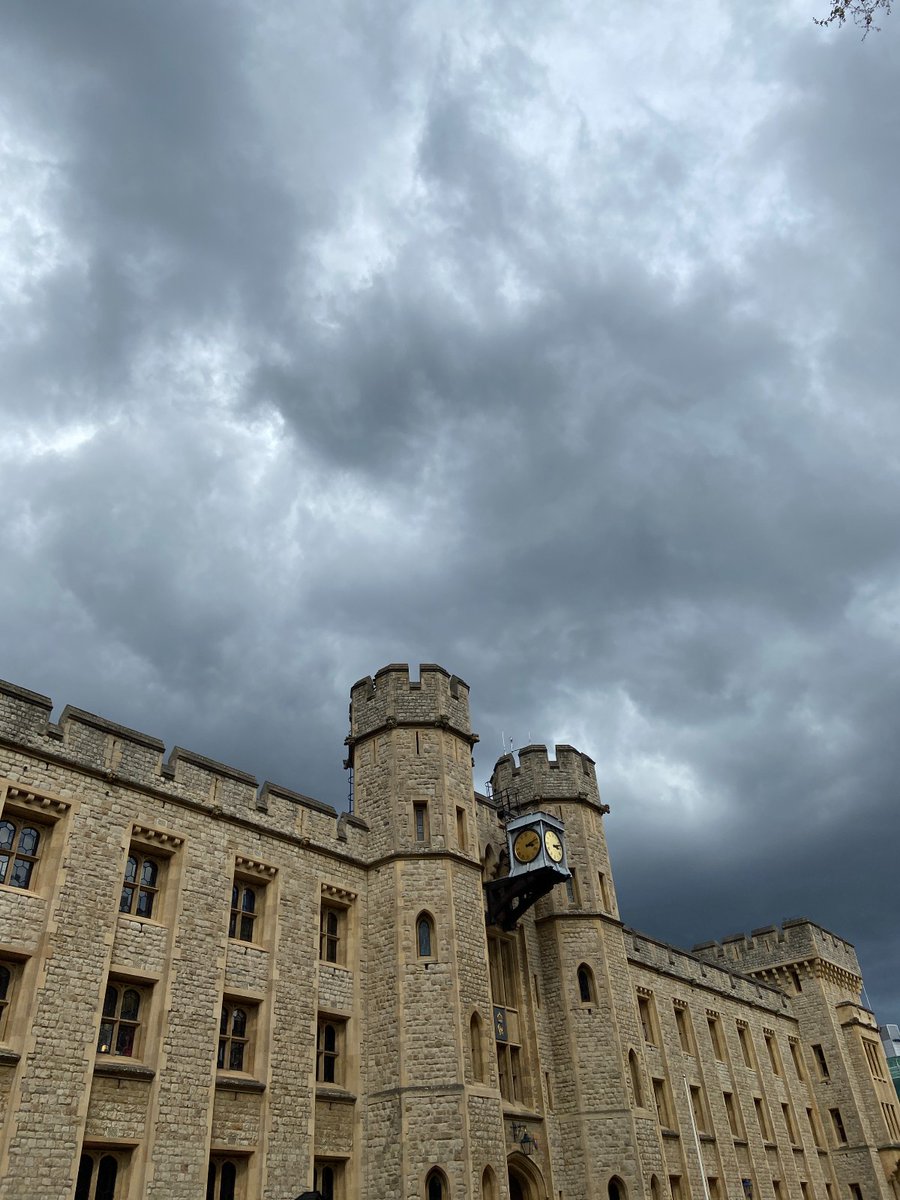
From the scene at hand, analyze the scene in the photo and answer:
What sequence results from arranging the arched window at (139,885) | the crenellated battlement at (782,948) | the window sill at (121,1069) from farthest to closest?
the crenellated battlement at (782,948)
the arched window at (139,885)
the window sill at (121,1069)

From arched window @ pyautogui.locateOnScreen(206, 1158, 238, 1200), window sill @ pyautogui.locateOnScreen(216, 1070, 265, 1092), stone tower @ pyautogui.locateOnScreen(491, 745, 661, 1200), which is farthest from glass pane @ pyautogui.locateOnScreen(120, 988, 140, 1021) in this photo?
stone tower @ pyautogui.locateOnScreen(491, 745, 661, 1200)

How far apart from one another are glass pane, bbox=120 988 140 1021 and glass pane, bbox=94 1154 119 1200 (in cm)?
253

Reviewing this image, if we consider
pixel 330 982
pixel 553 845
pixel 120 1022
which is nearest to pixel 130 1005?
pixel 120 1022

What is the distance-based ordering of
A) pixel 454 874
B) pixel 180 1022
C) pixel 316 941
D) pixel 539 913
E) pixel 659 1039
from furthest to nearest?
1. pixel 659 1039
2. pixel 539 913
3. pixel 454 874
4. pixel 316 941
5. pixel 180 1022

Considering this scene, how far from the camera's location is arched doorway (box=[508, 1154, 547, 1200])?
26.5m

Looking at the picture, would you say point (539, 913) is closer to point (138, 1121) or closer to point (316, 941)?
point (316, 941)

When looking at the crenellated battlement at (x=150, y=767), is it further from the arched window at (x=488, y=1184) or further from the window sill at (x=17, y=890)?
the arched window at (x=488, y=1184)

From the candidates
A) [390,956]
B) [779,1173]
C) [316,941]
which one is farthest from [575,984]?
[779,1173]

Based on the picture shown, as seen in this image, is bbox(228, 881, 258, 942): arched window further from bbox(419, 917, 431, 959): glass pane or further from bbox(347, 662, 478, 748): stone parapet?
bbox(347, 662, 478, 748): stone parapet

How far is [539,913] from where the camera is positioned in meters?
31.1

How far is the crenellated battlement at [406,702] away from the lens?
92.7 feet

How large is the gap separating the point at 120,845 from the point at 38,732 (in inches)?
120

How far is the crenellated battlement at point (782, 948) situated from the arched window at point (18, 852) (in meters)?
38.3

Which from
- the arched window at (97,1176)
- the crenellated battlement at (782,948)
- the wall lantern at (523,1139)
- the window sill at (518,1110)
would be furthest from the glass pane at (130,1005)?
the crenellated battlement at (782,948)
